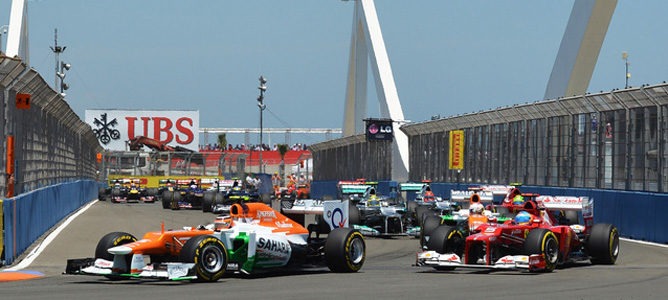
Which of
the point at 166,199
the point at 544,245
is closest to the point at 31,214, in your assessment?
the point at 544,245

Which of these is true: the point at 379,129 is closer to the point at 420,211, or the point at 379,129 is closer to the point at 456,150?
the point at 456,150

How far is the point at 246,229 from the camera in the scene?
13281 millimetres

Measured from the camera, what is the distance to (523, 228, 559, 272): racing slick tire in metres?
13.6

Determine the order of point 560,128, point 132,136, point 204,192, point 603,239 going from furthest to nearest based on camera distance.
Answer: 1. point 132,136
2. point 204,192
3. point 560,128
4. point 603,239

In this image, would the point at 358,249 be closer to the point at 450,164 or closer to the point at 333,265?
the point at 333,265

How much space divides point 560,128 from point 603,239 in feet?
47.9

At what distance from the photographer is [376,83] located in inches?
2564

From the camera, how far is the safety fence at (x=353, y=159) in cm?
5862

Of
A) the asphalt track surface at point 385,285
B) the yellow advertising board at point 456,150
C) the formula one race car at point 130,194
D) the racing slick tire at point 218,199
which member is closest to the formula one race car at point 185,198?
the racing slick tire at point 218,199

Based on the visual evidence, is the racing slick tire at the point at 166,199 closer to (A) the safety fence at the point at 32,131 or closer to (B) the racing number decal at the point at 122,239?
(A) the safety fence at the point at 32,131

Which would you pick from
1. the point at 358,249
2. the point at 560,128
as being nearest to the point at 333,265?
the point at 358,249

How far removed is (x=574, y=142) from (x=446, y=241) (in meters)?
14.5

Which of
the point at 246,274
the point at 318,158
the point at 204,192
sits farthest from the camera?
the point at 318,158

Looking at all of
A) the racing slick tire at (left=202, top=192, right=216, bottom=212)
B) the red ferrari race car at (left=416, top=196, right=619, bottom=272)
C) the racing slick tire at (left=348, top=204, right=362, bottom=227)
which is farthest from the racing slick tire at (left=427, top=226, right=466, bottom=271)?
the racing slick tire at (left=202, top=192, right=216, bottom=212)
